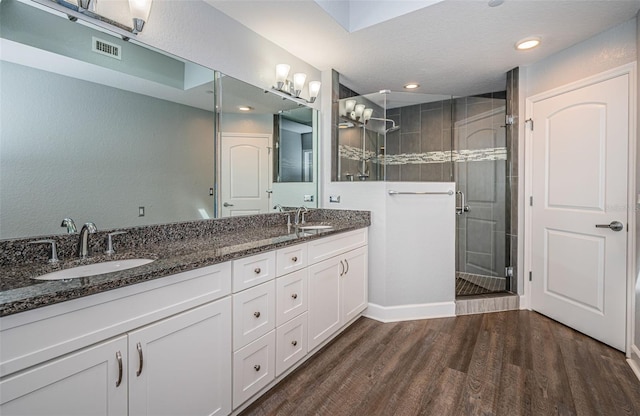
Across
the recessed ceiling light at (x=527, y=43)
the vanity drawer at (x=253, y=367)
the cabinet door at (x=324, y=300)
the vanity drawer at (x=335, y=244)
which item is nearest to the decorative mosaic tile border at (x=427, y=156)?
the vanity drawer at (x=335, y=244)

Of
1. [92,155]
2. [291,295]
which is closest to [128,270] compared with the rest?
[92,155]

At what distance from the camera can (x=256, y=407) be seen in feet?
5.25

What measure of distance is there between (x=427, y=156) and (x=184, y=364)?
3.52 metres

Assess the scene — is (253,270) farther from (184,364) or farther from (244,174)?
(244,174)

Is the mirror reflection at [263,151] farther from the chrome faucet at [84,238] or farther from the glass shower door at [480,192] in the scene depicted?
the glass shower door at [480,192]

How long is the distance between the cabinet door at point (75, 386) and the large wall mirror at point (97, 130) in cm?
68

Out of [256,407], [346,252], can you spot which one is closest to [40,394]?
[256,407]

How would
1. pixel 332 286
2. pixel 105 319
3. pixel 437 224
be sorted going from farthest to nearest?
pixel 437 224
pixel 332 286
pixel 105 319

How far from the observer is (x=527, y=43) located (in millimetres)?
2473

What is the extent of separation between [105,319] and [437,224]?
99.3 inches

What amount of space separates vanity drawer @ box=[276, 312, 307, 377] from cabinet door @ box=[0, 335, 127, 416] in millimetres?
825

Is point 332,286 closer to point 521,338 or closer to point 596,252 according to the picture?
point 521,338

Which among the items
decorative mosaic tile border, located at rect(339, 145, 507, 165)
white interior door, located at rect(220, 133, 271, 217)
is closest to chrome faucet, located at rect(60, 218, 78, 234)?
white interior door, located at rect(220, 133, 271, 217)

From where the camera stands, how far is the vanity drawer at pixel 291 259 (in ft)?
5.67
